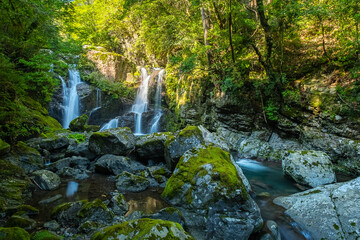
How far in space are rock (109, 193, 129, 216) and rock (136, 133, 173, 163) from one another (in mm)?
3273

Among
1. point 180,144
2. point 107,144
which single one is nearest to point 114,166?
point 107,144

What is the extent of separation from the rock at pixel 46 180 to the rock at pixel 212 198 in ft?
10.2

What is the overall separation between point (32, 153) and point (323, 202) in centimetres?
823

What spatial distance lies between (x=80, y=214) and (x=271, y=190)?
517 cm

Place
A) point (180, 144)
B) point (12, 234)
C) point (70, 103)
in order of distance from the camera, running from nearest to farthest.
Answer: point (12, 234), point (180, 144), point (70, 103)

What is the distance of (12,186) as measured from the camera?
435 centimetres

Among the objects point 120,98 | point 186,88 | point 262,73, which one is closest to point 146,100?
point 120,98

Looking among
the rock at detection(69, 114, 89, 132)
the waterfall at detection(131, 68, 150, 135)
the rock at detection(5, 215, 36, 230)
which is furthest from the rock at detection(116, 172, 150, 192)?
the waterfall at detection(131, 68, 150, 135)

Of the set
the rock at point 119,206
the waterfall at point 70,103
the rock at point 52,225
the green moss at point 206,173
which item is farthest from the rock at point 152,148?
the waterfall at point 70,103

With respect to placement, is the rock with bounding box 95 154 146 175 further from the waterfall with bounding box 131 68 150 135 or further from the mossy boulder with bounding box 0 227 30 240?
the waterfall with bounding box 131 68 150 135

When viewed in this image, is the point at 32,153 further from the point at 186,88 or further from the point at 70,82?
the point at 70,82

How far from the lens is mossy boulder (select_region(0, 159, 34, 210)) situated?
3.95 m

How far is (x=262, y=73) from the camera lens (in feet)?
34.2

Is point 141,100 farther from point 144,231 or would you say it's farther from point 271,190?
point 144,231
